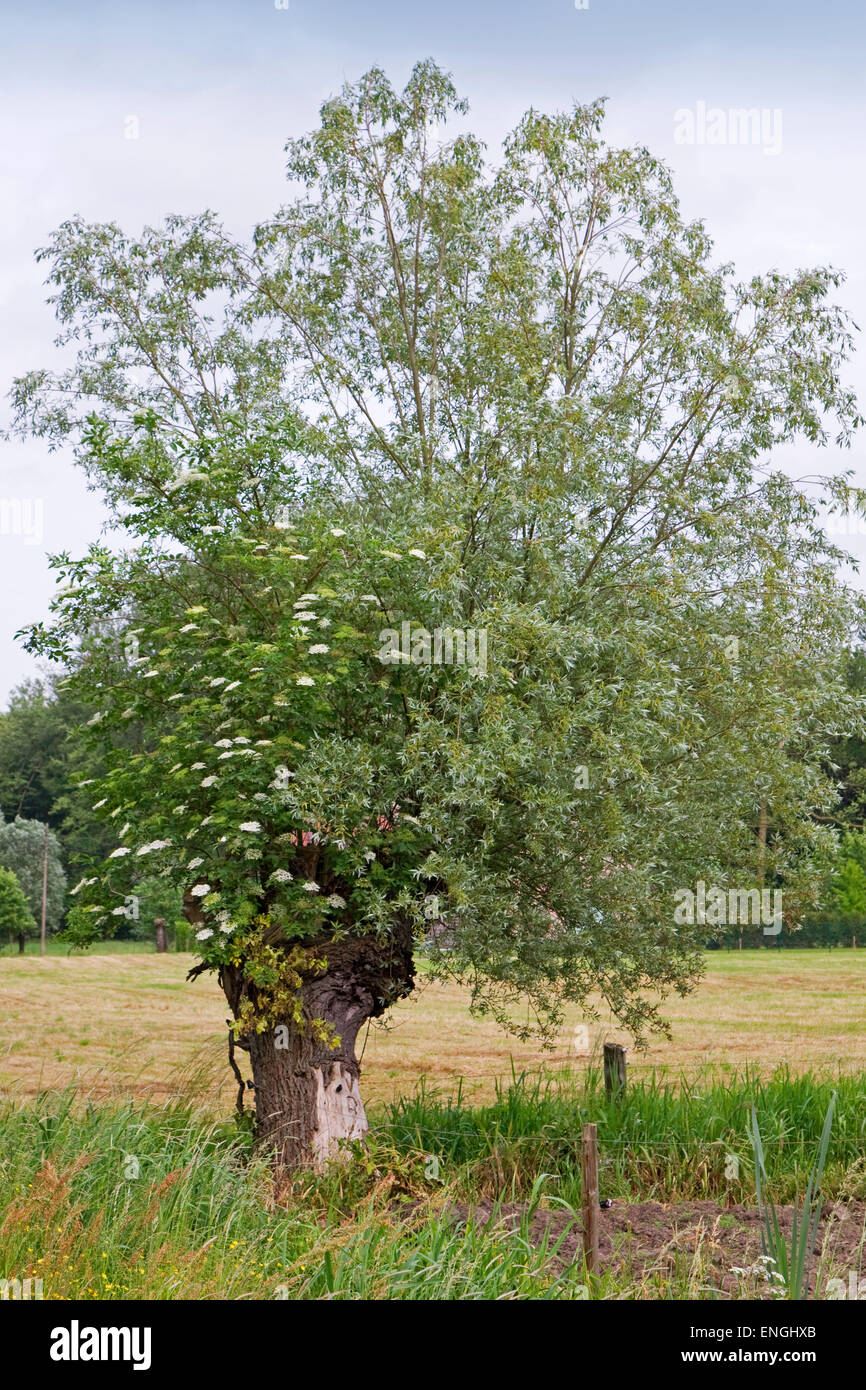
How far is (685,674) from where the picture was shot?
10945 mm

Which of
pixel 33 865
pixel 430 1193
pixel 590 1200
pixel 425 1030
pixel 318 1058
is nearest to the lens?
pixel 590 1200

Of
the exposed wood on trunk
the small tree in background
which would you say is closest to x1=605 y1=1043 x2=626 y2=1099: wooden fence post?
the exposed wood on trunk

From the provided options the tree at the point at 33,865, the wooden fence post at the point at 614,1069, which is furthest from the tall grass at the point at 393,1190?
the tree at the point at 33,865

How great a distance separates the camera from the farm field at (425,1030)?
61.0 feet

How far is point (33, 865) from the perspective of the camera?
47000mm

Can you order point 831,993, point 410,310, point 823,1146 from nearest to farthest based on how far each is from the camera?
point 823,1146 → point 410,310 → point 831,993

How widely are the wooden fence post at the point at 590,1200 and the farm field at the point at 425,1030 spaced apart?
176 inches

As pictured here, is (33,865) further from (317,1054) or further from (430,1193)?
(430,1193)

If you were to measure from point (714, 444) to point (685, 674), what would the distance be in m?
2.63

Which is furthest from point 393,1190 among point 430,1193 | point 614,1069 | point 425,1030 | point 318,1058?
point 425,1030

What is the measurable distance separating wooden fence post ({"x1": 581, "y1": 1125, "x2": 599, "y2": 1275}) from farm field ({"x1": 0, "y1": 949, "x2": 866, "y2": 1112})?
447cm

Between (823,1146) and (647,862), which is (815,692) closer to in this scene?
(647,862)
